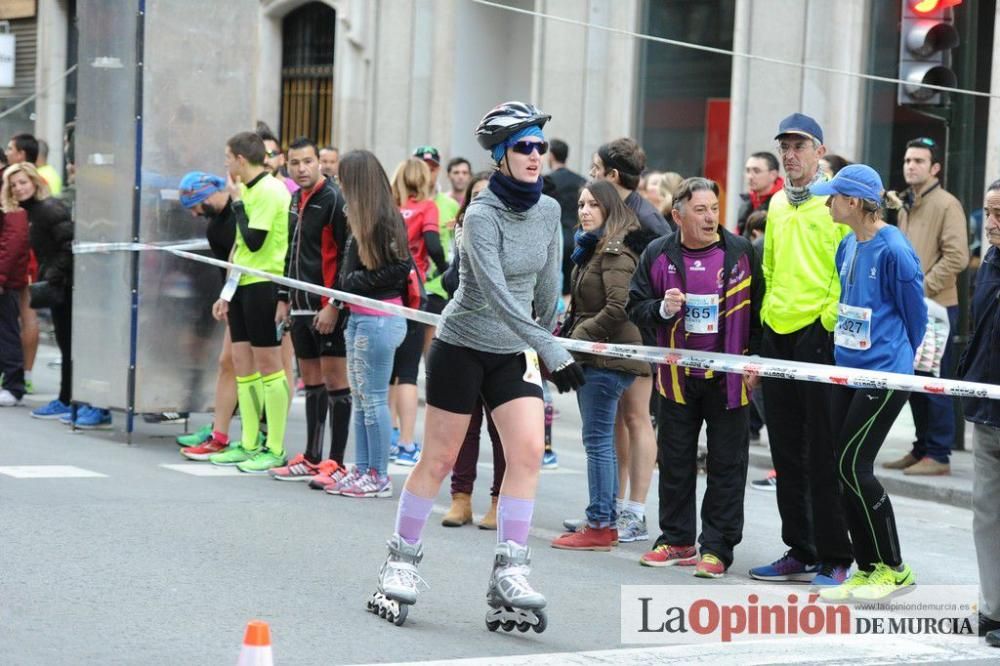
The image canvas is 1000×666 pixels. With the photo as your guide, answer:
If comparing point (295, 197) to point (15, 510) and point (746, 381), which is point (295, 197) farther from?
point (746, 381)

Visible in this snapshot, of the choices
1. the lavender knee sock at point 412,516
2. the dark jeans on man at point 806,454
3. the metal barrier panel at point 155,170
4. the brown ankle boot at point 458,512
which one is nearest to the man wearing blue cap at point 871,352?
the dark jeans on man at point 806,454

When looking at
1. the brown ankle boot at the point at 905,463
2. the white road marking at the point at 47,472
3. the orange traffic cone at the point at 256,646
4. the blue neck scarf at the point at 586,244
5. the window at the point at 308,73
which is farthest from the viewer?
the window at the point at 308,73

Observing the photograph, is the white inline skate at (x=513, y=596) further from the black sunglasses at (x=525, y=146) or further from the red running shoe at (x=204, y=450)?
A: the red running shoe at (x=204, y=450)

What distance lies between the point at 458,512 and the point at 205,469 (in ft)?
6.92

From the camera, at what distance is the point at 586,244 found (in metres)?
8.43

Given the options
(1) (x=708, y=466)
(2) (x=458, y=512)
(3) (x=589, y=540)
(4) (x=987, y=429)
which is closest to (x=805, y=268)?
(1) (x=708, y=466)

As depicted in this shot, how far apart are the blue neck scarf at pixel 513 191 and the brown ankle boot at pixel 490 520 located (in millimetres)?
2677

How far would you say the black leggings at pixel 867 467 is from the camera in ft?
22.8

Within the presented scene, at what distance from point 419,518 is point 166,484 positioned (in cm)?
330

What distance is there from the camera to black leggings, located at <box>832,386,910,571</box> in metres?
6.95

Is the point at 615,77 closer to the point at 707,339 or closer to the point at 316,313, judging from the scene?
the point at 316,313

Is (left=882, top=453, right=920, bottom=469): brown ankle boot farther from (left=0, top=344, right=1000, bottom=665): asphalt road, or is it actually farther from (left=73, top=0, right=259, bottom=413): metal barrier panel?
(left=73, top=0, right=259, bottom=413): metal barrier panel

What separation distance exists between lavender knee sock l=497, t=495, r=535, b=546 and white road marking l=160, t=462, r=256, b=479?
3885 mm

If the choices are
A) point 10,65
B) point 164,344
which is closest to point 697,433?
point 164,344
